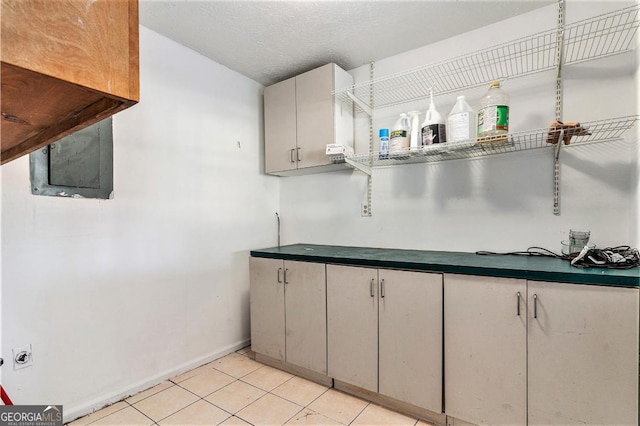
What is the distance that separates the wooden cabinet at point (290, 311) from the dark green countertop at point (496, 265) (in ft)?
0.42

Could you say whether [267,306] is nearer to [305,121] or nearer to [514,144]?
[305,121]

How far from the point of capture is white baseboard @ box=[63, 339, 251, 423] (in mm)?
1693

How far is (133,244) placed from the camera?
1.98 meters

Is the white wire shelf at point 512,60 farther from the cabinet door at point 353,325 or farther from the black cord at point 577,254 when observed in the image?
the cabinet door at point 353,325

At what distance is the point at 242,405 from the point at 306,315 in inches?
25.6

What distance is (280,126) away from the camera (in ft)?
8.69

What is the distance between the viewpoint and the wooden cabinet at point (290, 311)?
204 centimetres

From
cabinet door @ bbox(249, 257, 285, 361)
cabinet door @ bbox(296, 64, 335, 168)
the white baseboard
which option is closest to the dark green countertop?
cabinet door @ bbox(249, 257, 285, 361)

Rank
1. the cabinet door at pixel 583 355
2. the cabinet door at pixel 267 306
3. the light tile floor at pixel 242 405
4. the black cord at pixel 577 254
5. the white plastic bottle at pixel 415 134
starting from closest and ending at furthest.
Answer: the cabinet door at pixel 583 355 → the black cord at pixel 577 254 → the light tile floor at pixel 242 405 → the white plastic bottle at pixel 415 134 → the cabinet door at pixel 267 306

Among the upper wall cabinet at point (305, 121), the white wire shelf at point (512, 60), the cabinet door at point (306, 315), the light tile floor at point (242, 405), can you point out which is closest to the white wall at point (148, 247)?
the light tile floor at point (242, 405)

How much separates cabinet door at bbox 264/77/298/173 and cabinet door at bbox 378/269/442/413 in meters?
1.37

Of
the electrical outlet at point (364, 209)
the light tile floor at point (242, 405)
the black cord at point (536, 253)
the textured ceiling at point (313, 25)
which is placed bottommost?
the light tile floor at point (242, 405)

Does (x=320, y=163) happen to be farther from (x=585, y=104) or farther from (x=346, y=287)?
(x=585, y=104)

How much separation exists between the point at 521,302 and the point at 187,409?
192cm
